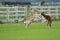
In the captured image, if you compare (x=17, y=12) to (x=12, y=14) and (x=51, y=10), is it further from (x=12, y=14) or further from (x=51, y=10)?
(x=51, y=10)

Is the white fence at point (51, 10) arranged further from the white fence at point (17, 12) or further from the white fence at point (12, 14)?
the white fence at point (12, 14)

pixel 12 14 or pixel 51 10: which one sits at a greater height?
pixel 51 10

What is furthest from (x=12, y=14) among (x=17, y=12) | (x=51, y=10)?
(x=51, y=10)

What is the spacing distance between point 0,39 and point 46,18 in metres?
3.20

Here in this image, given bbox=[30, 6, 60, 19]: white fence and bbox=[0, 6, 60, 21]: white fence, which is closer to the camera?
bbox=[0, 6, 60, 21]: white fence

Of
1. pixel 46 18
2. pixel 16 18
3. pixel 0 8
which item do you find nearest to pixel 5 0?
pixel 0 8

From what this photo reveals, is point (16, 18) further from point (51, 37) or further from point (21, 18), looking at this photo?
point (51, 37)

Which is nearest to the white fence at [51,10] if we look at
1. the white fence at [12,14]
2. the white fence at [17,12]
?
the white fence at [17,12]

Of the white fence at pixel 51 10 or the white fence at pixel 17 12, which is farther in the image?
the white fence at pixel 51 10

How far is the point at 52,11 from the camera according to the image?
1318 centimetres

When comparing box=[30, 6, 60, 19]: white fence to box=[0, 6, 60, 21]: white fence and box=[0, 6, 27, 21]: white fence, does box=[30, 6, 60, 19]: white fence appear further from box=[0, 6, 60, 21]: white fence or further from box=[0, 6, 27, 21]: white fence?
box=[0, 6, 27, 21]: white fence

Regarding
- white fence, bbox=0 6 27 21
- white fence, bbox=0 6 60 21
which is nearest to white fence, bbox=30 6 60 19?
white fence, bbox=0 6 60 21

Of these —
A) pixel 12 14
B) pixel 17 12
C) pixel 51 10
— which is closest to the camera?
pixel 17 12

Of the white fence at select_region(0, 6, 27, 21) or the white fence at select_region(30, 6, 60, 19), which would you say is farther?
the white fence at select_region(30, 6, 60, 19)
